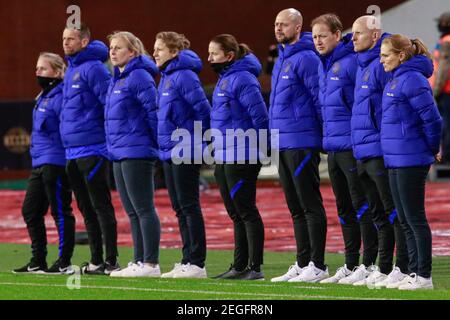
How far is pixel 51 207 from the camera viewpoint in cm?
1261

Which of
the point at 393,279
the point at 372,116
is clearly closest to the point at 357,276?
the point at 393,279

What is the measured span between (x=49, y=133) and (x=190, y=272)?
1991mm

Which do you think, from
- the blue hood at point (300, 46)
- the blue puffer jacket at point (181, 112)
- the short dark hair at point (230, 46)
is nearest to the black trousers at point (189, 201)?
the blue puffer jacket at point (181, 112)

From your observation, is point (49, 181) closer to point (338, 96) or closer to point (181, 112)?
point (181, 112)

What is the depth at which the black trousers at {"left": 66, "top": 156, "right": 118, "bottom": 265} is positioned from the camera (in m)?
12.2

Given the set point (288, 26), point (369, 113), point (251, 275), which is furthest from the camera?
point (251, 275)

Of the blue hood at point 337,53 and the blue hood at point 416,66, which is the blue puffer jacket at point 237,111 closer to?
the blue hood at point 337,53

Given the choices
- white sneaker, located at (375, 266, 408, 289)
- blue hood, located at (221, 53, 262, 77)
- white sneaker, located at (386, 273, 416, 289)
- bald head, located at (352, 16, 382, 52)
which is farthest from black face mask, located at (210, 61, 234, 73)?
white sneaker, located at (386, 273, 416, 289)

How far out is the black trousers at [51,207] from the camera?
1257cm

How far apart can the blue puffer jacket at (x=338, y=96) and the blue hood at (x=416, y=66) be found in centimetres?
78

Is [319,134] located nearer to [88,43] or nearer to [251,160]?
[251,160]

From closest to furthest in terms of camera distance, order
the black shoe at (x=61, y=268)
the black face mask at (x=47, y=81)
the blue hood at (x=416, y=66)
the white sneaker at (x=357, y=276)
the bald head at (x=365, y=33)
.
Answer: the blue hood at (x=416, y=66) < the bald head at (x=365, y=33) < the white sneaker at (x=357, y=276) < the black shoe at (x=61, y=268) < the black face mask at (x=47, y=81)

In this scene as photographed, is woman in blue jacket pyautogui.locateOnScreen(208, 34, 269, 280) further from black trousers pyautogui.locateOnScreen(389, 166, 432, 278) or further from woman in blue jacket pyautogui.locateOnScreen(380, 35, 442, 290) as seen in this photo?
black trousers pyautogui.locateOnScreen(389, 166, 432, 278)
